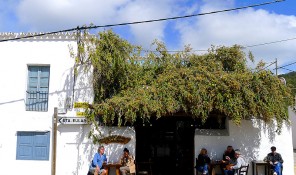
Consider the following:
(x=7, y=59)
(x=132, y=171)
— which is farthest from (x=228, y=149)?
(x=7, y=59)

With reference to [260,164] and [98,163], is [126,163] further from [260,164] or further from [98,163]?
[260,164]

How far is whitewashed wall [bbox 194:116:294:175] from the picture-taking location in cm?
1325

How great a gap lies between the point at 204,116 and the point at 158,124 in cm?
273

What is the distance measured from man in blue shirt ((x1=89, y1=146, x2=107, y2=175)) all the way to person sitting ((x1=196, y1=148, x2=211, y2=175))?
342 centimetres

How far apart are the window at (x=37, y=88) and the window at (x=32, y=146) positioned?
3.36ft

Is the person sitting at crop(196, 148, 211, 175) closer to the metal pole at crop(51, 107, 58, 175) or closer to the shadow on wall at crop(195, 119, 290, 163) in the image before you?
the shadow on wall at crop(195, 119, 290, 163)

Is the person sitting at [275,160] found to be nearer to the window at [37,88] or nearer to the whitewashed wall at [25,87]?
the whitewashed wall at [25,87]

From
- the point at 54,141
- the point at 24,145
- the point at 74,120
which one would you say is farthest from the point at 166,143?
the point at 24,145

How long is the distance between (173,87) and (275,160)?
4688 mm

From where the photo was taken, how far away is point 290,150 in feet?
43.8

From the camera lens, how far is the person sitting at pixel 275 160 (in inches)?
492

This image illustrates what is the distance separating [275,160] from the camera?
12.7 m

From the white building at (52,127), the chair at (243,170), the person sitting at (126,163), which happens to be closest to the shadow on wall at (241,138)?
the white building at (52,127)

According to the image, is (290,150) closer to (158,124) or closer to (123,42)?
(158,124)
